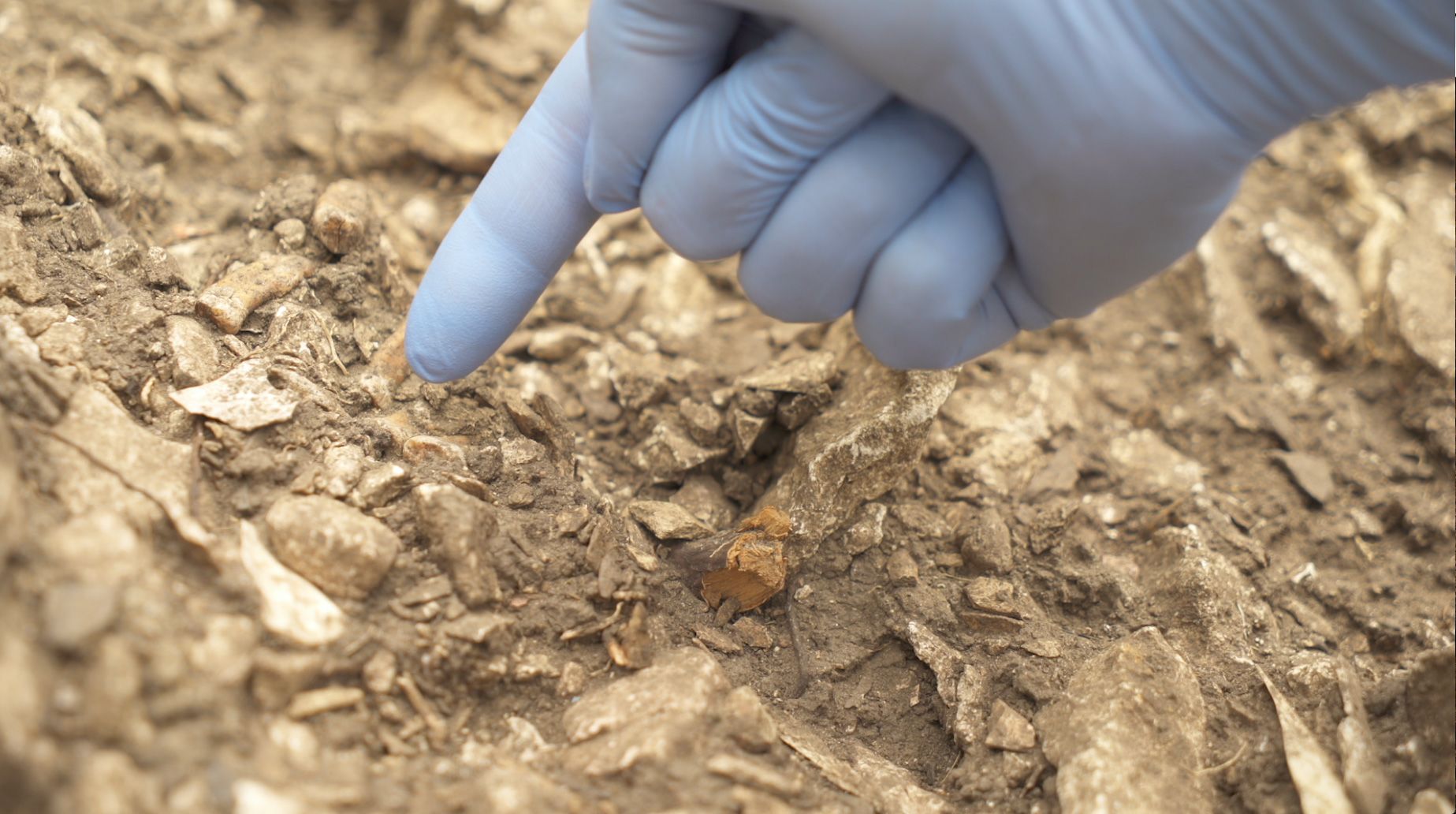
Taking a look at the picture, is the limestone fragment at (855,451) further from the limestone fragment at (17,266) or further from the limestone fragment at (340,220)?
the limestone fragment at (17,266)

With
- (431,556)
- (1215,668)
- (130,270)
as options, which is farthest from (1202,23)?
(130,270)

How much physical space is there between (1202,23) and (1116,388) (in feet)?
4.93

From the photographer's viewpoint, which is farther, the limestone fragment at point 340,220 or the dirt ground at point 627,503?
the limestone fragment at point 340,220

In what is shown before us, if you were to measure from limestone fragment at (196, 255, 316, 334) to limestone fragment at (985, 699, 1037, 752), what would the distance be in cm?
180

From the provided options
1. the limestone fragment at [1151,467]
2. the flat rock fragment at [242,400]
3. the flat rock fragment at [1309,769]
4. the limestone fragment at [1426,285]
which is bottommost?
the flat rock fragment at [242,400]

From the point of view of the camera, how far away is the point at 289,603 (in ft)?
5.04

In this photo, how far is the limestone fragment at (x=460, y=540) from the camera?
5.51 feet

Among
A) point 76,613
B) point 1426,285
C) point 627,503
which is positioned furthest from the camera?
point 1426,285

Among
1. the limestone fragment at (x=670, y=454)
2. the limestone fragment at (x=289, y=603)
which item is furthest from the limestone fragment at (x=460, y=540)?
the limestone fragment at (x=670, y=454)

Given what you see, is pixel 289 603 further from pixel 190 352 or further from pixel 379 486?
pixel 190 352

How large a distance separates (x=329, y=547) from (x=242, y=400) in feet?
1.43

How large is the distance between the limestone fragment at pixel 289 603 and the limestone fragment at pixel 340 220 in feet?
3.04

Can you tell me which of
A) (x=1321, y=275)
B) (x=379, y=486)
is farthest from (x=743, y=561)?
(x=1321, y=275)

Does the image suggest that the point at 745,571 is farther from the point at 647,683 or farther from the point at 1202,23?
the point at 1202,23
